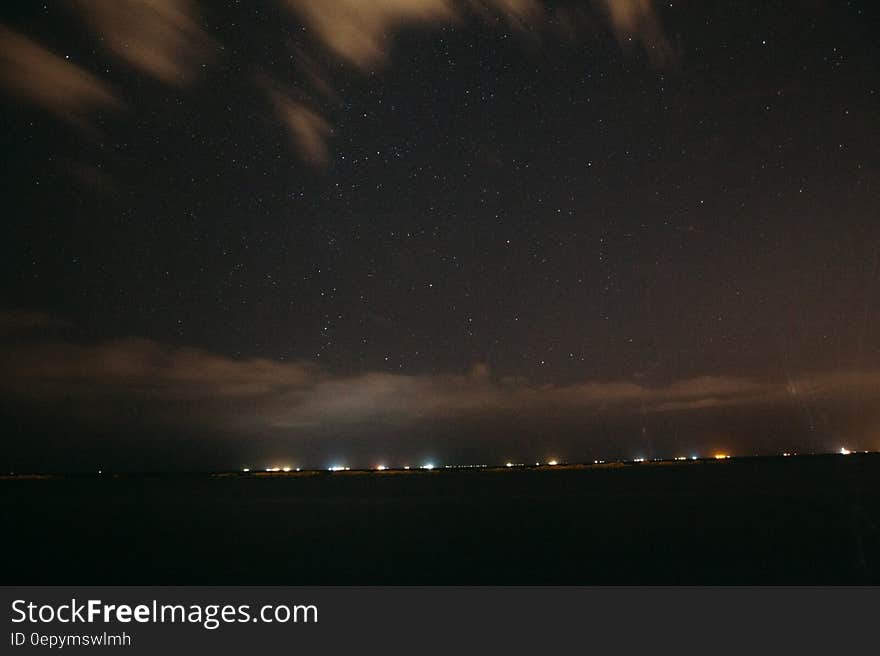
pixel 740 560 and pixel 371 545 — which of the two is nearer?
pixel 740 560

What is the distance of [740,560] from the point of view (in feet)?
51.7
